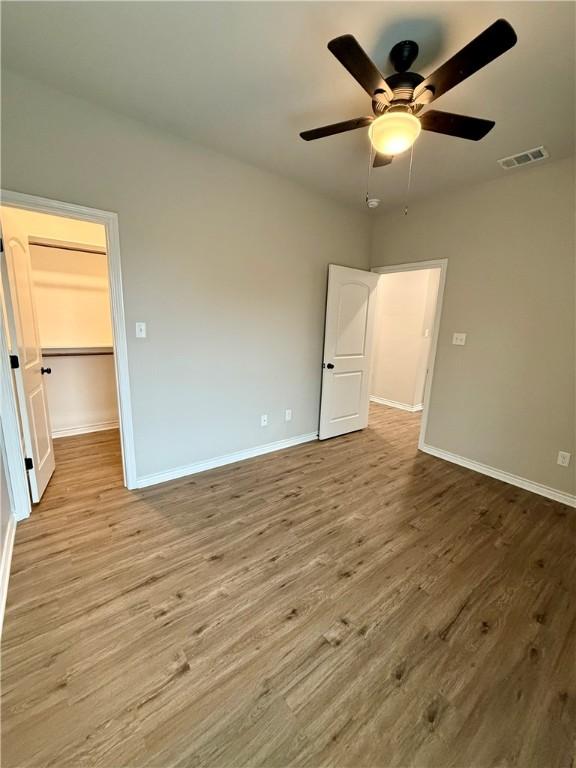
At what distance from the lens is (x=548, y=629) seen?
157 cm

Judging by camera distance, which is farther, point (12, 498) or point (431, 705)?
point (12, 498)

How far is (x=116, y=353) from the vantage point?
7.96 feet

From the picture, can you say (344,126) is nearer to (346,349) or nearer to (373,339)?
(346,349)

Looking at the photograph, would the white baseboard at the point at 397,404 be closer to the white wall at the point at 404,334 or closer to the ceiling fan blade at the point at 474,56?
the white wall at the point at 404,334

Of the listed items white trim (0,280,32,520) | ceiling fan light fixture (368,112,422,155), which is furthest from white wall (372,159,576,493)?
white trim (0,280,32,520)

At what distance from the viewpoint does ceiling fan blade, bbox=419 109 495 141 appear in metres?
1.53

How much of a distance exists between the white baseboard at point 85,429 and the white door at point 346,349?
8.97 ft

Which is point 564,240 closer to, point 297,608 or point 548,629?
point 548,629

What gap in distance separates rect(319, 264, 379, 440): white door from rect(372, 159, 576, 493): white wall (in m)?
0.77

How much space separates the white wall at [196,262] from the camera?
2.04 meters

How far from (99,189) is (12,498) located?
88.3 inches

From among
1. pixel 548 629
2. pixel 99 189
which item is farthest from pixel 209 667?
pixel 99 189

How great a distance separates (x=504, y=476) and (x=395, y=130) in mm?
3080

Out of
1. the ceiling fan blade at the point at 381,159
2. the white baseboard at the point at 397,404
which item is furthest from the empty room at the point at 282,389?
the white baseboard at the point at 397,404
